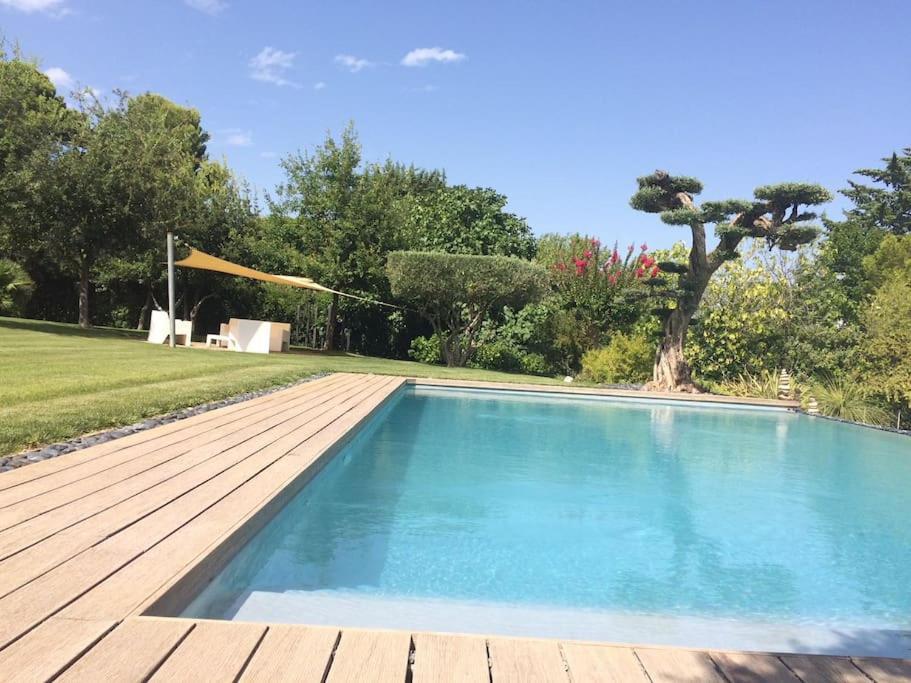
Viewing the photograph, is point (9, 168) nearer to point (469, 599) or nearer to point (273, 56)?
point (273, 56)

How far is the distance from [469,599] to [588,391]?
9900 mm

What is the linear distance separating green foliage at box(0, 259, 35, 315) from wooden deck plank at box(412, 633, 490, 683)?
67.2 ft

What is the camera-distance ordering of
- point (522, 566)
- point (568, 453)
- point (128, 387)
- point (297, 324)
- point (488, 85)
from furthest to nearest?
point (297, 324) → point (488, 85) → point (568, 453) → point (128, 387) → point (522, 566)

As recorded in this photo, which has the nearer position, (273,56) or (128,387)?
(128,387)

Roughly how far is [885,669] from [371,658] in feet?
4.80

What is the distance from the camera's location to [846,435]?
10109mm

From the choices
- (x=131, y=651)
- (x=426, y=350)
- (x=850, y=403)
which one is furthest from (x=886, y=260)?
(x=131, y=651)

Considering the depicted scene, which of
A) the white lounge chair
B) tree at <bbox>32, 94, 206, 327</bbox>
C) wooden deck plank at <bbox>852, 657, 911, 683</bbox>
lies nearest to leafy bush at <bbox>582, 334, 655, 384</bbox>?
the white lounge chair

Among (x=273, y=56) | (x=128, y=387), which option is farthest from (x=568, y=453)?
(x=273, y=56)

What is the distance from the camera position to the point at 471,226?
2008cm

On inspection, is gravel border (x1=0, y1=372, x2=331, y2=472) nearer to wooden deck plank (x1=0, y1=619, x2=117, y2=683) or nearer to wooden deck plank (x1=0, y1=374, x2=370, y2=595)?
wooden deck plank (x1=0, y1=374, x2=370, y2=595)

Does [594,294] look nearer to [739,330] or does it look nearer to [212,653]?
[739,330]

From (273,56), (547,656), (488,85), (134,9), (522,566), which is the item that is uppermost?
(273,56)

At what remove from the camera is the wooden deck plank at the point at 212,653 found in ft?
4.96
